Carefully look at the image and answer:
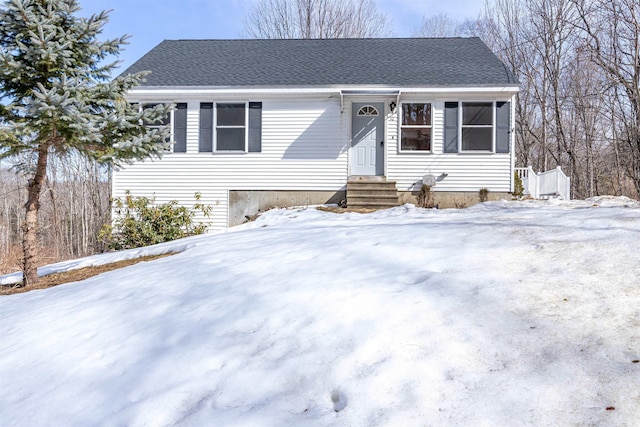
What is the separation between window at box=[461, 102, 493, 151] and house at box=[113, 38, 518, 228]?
3 centimetres

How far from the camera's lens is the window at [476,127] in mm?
10086

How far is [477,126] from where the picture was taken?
33.4 ft

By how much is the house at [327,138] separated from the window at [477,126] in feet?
0.09

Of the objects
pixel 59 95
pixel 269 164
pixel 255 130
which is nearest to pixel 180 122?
pixel 255 130

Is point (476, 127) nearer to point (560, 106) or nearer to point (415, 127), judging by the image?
point (415, 127)

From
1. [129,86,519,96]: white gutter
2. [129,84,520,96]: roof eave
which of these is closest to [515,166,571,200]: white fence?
[129,86,519,96]: white gutter

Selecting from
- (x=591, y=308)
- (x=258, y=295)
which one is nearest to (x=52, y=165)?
(x=258, y=295)

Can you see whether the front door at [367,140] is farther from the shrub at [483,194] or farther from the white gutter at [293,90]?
the shrub at [483,194]

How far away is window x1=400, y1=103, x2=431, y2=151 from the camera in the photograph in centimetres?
1038

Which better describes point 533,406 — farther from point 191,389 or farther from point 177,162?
point 177,162

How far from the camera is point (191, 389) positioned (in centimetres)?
198

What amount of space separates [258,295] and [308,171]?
783 cm

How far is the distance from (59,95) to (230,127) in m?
6.24

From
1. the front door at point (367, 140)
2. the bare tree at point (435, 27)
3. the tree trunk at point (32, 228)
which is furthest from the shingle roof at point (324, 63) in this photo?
the bare tree at point (435, 27)
